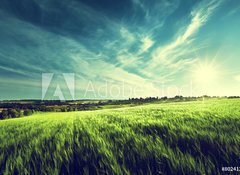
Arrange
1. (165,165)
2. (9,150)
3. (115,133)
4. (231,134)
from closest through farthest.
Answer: (165,165) < (231,134) < (9,150) < (115,133)

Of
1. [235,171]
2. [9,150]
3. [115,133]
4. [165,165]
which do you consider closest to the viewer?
[235,171]

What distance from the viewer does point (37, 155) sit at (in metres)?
2.91

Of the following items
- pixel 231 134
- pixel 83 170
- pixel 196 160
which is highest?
pixel 231 134

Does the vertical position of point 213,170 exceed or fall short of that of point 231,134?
it falls short

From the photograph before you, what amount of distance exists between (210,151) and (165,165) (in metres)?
0.97

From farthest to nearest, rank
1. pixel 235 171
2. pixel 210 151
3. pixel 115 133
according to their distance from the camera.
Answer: pixel 115 133 → pixel 210 151 → pixel 235 171

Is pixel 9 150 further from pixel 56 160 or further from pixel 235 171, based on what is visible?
pixel 235 171

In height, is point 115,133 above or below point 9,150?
above

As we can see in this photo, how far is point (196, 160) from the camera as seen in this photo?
234 cm

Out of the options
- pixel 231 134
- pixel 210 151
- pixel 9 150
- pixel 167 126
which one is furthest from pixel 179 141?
pixel 9 150

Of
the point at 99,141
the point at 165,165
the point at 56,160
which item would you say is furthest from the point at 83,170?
the point at 165,165

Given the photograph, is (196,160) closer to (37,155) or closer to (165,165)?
(165,165)

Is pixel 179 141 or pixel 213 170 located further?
pixel 179 141

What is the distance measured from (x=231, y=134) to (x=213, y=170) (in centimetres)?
142
